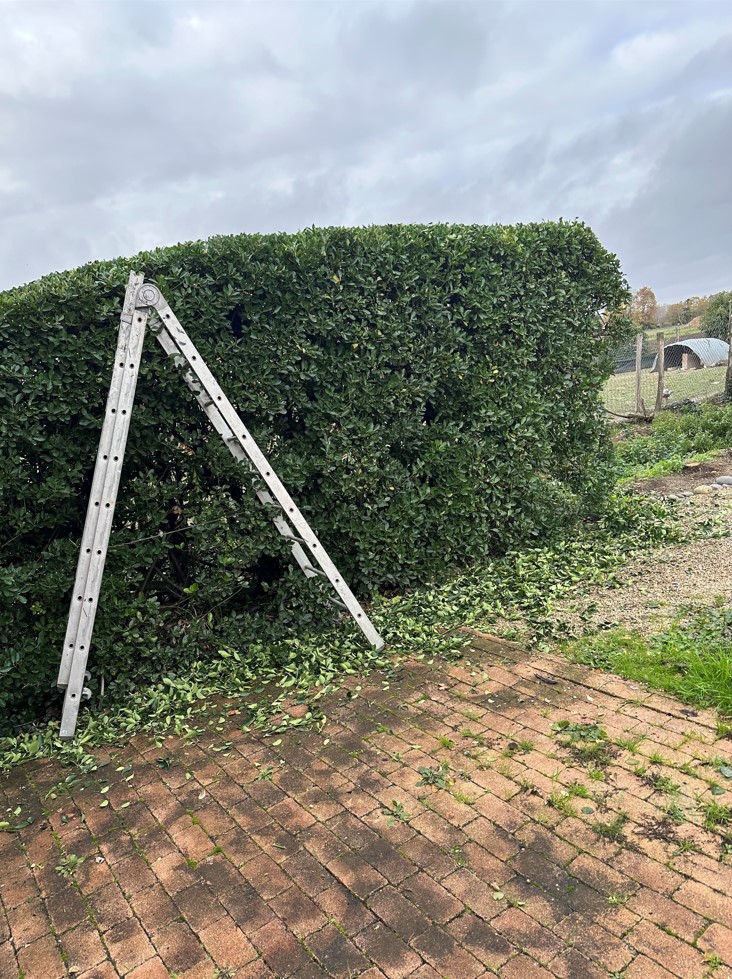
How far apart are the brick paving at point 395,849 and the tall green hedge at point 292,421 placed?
101 cm

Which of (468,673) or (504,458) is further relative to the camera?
(504,458)

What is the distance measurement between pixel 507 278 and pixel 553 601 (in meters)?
2.82

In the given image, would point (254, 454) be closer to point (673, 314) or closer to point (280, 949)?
point (280, 949)

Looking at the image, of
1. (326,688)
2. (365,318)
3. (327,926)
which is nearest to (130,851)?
(327,926)

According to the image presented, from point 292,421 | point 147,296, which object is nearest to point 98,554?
point 147,296

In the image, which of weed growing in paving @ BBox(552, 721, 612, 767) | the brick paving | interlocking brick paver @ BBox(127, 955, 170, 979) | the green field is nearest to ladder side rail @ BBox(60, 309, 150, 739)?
the brick paving

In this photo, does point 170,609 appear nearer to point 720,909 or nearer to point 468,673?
point 468,673

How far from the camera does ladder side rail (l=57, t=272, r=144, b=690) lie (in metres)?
3.66

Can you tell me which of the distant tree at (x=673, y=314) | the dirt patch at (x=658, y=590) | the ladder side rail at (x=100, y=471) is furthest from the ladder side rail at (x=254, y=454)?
the distant tree at (x=673, y=314)

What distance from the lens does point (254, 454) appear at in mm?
4148

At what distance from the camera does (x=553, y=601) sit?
16.5ft

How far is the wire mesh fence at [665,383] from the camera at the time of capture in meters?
13.6

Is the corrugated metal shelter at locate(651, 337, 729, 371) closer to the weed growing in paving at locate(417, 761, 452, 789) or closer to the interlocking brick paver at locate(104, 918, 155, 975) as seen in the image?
the weed growing in paving at locate(417, 761, 452, 789)

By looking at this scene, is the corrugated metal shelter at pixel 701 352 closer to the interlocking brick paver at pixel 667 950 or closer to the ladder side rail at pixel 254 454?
the ladder side rail at pixel 254 454
